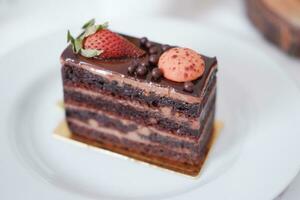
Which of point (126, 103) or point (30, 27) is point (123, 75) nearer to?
point (126, 103)

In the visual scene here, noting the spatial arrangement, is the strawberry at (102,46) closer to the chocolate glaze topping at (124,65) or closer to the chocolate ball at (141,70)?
the chocolate glaze topping at (124,65)

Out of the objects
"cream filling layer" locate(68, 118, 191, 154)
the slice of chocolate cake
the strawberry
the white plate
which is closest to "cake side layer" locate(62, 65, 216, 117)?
the slice of chocolate cake

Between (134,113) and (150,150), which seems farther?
(150,150)

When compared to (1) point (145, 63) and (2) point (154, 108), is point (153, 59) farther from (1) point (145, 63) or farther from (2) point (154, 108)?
(2) point (154, 108)

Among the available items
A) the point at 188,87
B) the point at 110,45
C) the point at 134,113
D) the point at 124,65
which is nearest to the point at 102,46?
the point at 110,45

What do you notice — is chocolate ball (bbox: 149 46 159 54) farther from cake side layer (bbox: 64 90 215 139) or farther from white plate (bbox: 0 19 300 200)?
white plate (bbox: 0 19 300 200)

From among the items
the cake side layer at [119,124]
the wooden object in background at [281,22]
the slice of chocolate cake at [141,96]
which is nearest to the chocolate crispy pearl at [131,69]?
the slice of chocolate cake at [141,96]

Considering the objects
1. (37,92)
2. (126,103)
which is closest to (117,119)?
(126,103)
